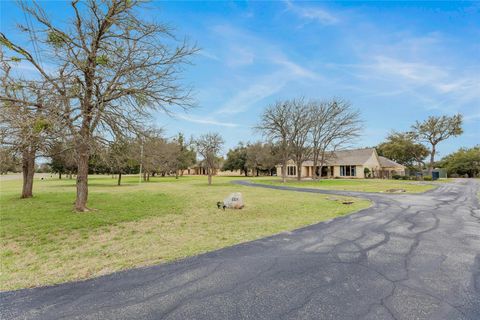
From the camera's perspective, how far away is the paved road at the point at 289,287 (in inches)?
102

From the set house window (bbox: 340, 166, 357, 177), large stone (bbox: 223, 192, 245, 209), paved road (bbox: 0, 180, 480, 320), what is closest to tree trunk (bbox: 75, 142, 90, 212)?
large stone (bbox: 223, 192, 245, 209)

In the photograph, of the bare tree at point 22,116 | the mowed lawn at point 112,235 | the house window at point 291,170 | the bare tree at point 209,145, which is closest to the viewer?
the mowed lawn at point 112,235

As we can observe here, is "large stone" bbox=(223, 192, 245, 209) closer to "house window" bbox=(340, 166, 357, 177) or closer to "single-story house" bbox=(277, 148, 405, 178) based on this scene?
"single-story house" bbox=(277, 148, 405, 178)

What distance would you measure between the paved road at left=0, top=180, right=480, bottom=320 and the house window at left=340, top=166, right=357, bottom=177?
3923 centimetres

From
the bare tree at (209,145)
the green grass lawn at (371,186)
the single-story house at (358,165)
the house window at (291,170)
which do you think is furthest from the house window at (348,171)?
the bare tree at (209,145)

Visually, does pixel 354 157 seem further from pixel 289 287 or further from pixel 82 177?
pixel 289 287

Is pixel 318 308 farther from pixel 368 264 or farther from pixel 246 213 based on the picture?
pixel 246 213

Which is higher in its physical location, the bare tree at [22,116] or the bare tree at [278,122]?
the bare tree at [278,122]

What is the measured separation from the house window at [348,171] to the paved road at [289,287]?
129 ft

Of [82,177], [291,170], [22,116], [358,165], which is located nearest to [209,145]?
[82,177]

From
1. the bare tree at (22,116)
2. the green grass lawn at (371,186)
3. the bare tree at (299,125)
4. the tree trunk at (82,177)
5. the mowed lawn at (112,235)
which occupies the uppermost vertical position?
the bare tree at (299,125)

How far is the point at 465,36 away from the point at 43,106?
20.1m

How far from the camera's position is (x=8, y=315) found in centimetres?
257

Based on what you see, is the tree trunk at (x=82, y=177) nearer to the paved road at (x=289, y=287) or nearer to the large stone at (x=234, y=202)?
the large stone at (x=234, y=202)
